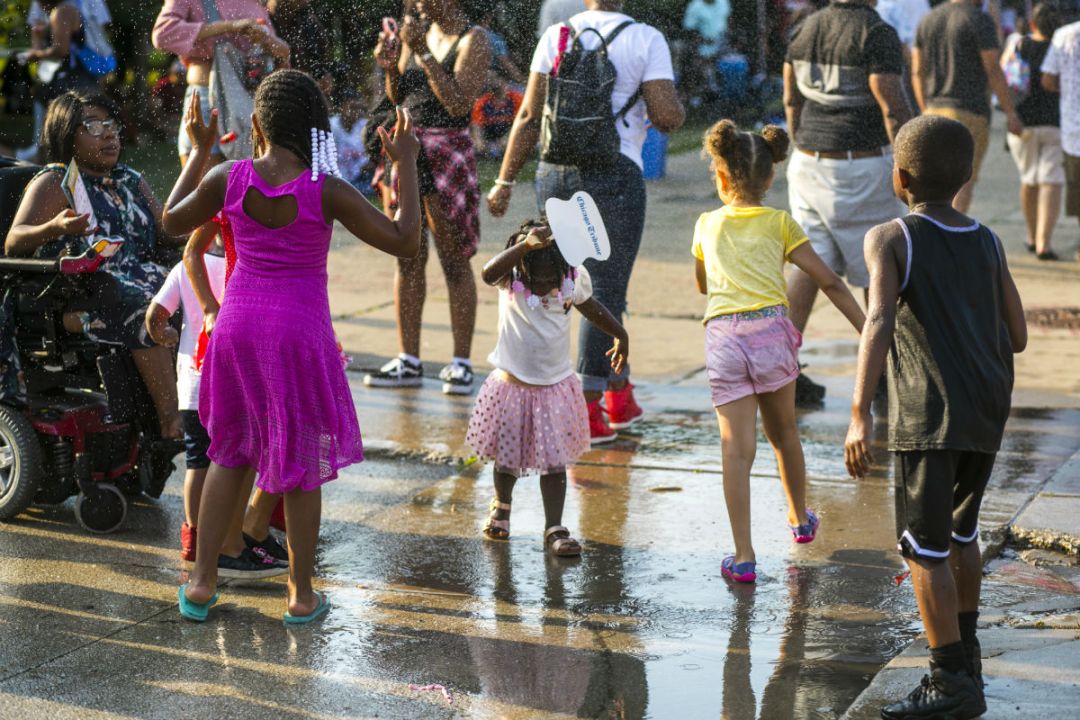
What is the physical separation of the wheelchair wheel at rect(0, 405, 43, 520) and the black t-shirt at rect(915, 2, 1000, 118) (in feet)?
22.7

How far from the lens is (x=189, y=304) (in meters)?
4.87

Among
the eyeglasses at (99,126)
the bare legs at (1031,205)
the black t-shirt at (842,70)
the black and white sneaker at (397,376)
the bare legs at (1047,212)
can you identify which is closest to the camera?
the eyeglasses at (99,126)

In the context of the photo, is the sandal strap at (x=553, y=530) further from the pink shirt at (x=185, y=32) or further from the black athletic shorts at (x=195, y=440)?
the pink shirt at (x=185, y=32)

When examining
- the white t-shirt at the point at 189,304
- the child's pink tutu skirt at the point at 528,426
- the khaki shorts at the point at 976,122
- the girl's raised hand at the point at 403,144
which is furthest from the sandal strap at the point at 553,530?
the khaki shorts at the point at 976,122

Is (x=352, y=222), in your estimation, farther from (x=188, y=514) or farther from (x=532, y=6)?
(x=532, y=6)

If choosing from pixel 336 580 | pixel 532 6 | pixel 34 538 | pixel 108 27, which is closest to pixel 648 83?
pixel 336 580

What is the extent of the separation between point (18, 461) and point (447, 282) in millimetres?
2653

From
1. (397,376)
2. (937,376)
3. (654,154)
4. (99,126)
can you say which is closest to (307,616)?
(937,376)

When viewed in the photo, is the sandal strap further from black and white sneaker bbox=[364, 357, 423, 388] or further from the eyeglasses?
black and white sneaker bbox=[364, 357, 423, 388]

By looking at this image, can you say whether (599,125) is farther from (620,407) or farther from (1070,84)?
(1070,84)

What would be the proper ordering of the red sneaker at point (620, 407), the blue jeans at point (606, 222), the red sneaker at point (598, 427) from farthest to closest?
1. the red sneaker at point (620, 407)
2. the red sneaker at point (598, 427)
3. the blue jeans at point (606, 222)

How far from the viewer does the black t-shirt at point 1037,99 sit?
35.0 ft

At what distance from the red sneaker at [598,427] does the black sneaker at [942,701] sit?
2.84m

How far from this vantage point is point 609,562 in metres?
5.00
